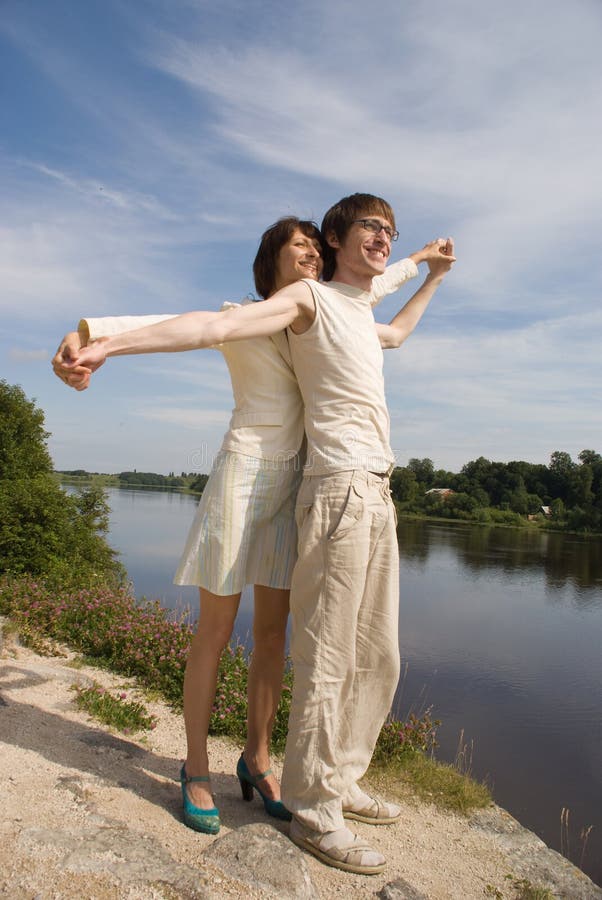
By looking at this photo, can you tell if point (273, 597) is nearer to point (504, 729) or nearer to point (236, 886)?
point (236, 886)

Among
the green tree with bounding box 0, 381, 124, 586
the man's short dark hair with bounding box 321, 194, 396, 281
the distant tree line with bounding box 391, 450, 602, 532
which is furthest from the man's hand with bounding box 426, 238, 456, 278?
the distant tree line with bounding box 391, 450, 602, 532

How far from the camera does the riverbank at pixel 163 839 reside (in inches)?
81.1

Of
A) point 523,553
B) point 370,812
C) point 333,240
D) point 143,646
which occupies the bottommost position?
point 523,553

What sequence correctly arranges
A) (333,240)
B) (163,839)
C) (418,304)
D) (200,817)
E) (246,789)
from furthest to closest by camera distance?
(418,304), (246,789), (333,240), (200,817), (163,839)

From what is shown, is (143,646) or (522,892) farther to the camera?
(143,646)

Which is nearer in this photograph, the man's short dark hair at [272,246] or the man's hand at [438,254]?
the man's short dark hair at [272,246]

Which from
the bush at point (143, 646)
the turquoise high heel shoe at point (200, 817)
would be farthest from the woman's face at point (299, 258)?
the bush at point (143, 646)

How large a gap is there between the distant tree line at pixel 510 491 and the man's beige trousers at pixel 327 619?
50169mm

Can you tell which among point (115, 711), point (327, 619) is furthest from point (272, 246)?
point (115, 711)

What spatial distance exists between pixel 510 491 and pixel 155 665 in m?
56.2

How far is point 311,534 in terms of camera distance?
8.25 feet

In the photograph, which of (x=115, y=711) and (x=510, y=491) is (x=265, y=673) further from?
(x=510, y=491)

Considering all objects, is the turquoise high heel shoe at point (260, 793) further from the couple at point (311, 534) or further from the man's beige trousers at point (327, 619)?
the man's beige trousers at point (327, 619)

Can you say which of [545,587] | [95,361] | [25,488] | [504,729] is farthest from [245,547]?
[545,587]
